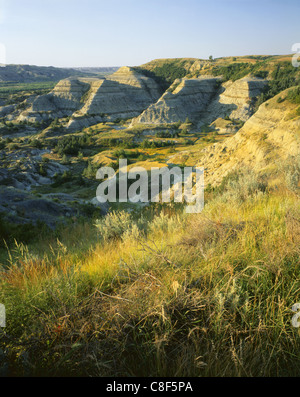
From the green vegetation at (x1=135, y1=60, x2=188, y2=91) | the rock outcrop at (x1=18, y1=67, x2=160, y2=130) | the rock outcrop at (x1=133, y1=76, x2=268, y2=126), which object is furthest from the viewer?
the green vegetation at (x1=135, y1=60, x2=188, y2=91)

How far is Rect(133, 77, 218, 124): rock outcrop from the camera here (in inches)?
2213

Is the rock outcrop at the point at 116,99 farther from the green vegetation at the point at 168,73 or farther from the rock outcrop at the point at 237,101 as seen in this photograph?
the rock outcrop at the point at 237,101

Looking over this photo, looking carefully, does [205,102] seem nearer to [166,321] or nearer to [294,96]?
[294,96]

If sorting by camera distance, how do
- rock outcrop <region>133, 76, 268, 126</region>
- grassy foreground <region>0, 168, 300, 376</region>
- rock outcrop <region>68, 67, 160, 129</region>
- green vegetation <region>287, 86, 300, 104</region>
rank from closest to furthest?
grassy foreground <region>0, 168, 300, 376</region>
green vegetation <region>287, 86, 300, 104</region>
rock outcrop <region>133, 76, 268, 126</region>
rock outcrop <region>68, 67, 160, 129</region>

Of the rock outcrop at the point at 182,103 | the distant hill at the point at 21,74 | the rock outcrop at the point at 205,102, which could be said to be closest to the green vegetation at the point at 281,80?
the rock outcrop at the point at 205,102

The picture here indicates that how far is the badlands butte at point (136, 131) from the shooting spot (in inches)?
492

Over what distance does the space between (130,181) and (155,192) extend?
561cm

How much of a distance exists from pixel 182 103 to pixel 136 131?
1964 cm

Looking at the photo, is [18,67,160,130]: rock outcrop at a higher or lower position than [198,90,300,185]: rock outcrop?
higher

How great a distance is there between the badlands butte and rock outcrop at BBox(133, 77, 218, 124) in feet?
0.96

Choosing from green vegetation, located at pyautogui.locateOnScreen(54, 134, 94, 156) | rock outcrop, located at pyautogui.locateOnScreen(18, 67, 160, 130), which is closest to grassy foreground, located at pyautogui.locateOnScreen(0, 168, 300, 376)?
green vegetation, located at pyautogui.locateOnScreen(54, 134, 94, 156)

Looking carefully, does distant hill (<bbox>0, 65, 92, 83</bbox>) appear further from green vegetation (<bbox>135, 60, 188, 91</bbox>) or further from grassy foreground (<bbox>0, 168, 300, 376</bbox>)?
grassy foreground (<bbox>0, 168, 300, 376</bbox>)

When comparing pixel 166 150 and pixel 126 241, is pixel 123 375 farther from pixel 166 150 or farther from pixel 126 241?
pixel 166 150

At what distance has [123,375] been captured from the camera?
4.94 ft
